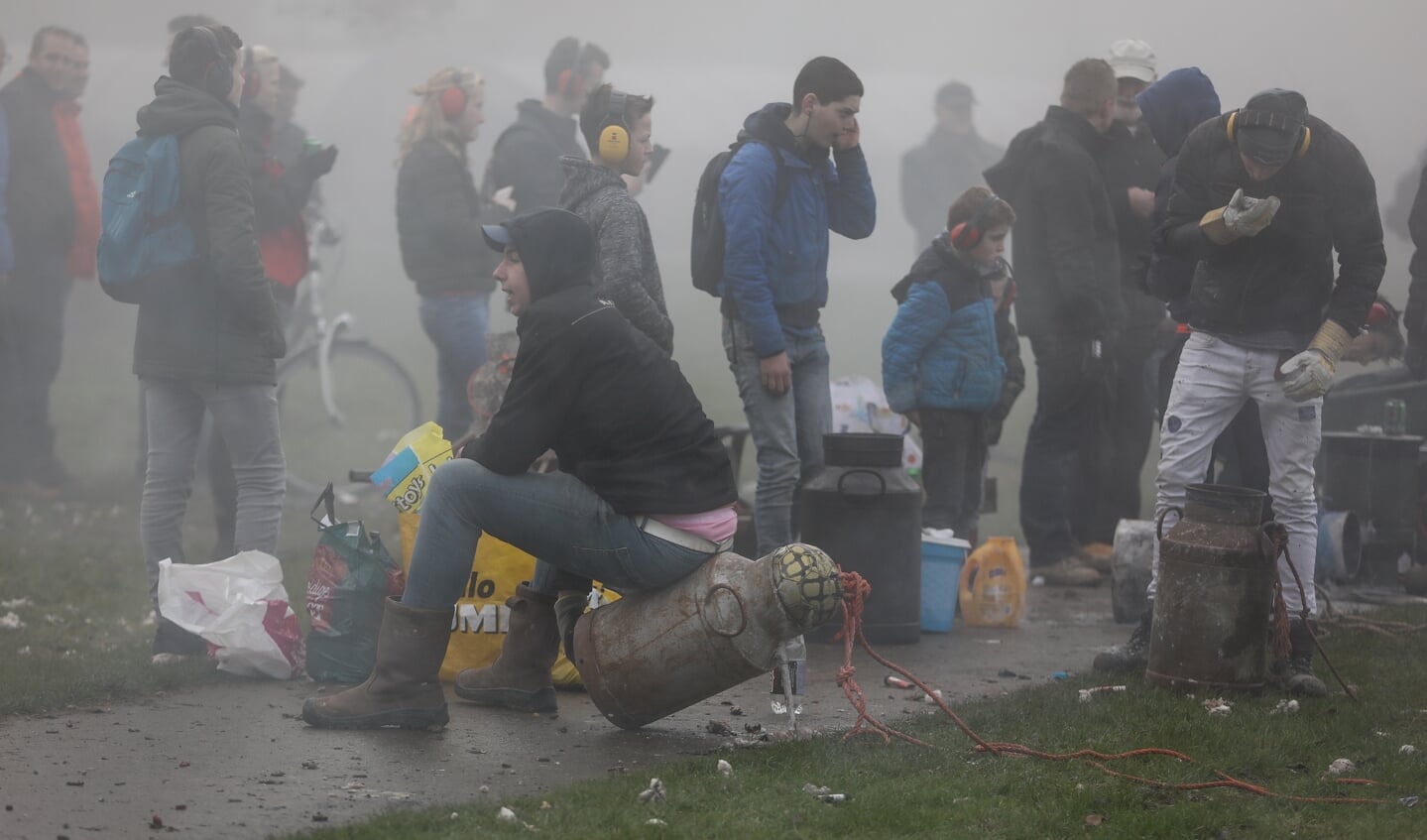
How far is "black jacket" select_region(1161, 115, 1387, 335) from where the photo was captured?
17.1ft

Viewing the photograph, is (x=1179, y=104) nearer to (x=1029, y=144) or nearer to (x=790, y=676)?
(x=1029, y=144)

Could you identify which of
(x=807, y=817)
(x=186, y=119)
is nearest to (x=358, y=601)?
(x=186, y=119)

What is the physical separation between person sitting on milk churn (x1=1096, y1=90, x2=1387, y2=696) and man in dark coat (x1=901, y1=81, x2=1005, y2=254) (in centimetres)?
655

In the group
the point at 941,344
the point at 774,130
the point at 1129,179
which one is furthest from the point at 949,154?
the point at 774,130

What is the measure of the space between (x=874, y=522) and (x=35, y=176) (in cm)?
646

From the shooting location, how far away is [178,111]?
5.45 m

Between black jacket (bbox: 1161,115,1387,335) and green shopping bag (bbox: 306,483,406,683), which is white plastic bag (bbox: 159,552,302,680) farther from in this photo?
black jacket (bbox: 1161,115,1387,335)

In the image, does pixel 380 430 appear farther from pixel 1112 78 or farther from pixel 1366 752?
pixel 1366 752

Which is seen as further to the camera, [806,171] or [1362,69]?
[1362,69]

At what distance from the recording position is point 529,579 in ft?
17.4

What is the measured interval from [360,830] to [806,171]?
142 inches

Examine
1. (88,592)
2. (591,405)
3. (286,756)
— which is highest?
(591,405)

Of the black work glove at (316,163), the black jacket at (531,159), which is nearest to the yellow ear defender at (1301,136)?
the black jacket at (531,159)

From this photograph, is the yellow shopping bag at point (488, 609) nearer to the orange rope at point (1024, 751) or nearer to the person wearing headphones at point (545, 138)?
the orange rope at point (1024, 751)
